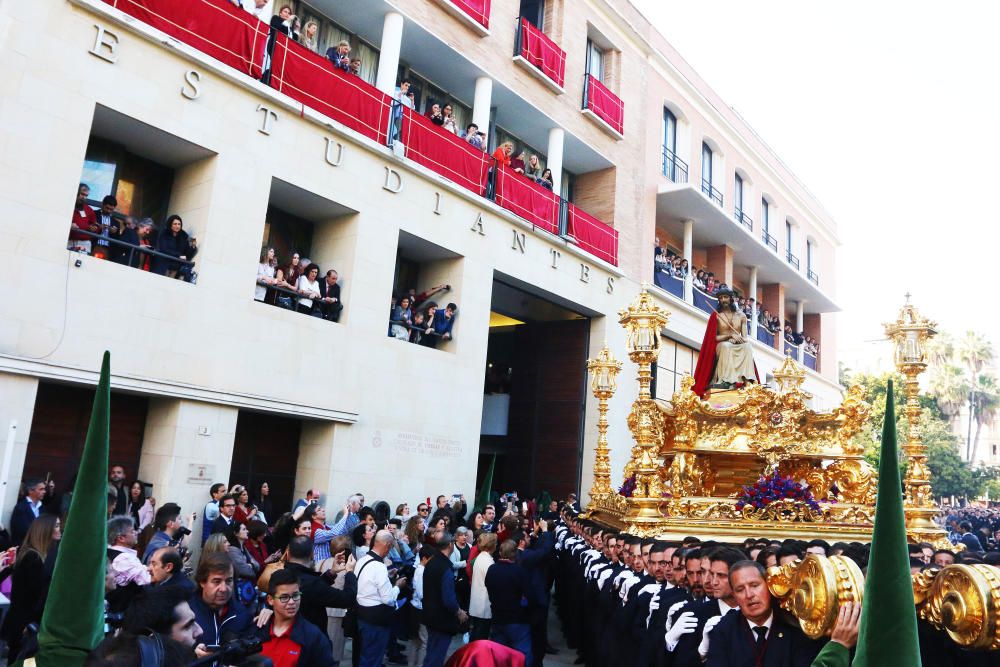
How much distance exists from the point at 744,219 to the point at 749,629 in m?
30.6

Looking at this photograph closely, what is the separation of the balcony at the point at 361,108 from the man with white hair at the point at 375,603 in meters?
10.0

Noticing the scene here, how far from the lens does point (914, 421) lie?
37.2 ft

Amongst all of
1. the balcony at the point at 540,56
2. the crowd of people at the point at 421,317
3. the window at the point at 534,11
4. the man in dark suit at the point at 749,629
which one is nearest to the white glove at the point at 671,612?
the man in dark suit at the point at 749,629

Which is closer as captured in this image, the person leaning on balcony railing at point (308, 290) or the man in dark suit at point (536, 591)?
the man in dark suit at point (536, 591)

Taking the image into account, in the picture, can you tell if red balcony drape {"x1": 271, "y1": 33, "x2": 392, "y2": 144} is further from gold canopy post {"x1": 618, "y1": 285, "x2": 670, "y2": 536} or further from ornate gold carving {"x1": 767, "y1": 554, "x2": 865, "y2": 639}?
ornate gold carving {"x1": 767, "y1": 554, "x2": 865, "y2": 639}

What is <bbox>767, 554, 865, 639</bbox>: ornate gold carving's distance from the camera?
8.44 feet

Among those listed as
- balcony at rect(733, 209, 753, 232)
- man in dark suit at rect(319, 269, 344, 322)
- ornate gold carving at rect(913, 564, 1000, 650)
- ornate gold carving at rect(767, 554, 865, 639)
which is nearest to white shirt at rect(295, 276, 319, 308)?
man in dark suit at rect(319, 269, 344, 322)

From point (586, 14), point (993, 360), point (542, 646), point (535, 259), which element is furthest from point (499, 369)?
point (993, 360)

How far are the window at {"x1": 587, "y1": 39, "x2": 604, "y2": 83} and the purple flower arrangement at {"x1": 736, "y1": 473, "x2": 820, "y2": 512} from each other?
53.7ft

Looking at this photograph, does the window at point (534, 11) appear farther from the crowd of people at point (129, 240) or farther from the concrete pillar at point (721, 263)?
the crowd of people at point (129, 240)

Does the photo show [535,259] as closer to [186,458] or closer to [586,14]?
[586,14]

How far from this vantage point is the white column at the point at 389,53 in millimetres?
16938

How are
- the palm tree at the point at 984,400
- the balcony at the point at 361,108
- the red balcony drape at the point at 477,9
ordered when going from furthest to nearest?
the palm tree at the point at 984,400
the red balcony drape at the point at 477,9
the balcony at the point at 361,108

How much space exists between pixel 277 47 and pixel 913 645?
15.0m
